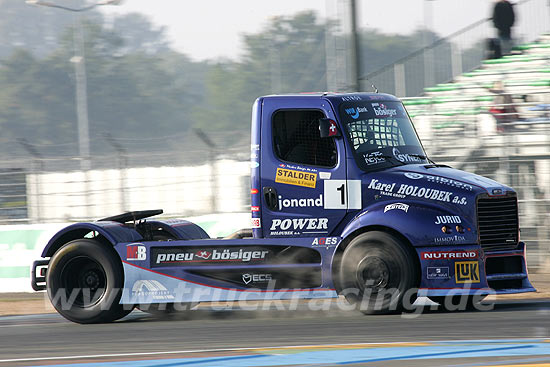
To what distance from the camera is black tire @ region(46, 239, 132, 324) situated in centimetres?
994

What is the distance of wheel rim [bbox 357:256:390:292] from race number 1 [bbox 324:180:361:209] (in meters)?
0.65

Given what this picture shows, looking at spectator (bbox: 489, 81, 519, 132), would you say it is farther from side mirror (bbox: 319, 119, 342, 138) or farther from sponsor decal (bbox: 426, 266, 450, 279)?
sponsor decal (bbox: 426, 266, 450, 279)

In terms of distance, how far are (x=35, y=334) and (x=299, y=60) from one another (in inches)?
2551

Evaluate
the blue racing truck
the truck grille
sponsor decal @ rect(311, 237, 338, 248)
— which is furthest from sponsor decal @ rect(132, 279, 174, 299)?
the truck grille

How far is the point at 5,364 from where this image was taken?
7559 mm

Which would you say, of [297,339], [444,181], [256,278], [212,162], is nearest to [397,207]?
[444,181]

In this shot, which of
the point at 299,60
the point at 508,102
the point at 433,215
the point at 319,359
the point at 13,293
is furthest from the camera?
the point at 299,60

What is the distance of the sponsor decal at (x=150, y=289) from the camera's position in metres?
9.86

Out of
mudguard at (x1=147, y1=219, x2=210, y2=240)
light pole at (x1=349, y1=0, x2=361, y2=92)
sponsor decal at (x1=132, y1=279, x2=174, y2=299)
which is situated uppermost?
light pole at (x1=349, y1=0, x2=361, y2=92)

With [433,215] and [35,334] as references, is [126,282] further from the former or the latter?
[433,215]

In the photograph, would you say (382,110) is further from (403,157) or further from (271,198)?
(271,198)

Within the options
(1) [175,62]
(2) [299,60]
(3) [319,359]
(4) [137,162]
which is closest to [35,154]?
(4) [137,162]

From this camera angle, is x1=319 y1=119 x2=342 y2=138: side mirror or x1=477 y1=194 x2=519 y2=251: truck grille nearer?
x1=477 y1=194 x2=519 y2=251: truck grille

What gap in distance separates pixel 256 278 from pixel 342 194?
4.32 feet
